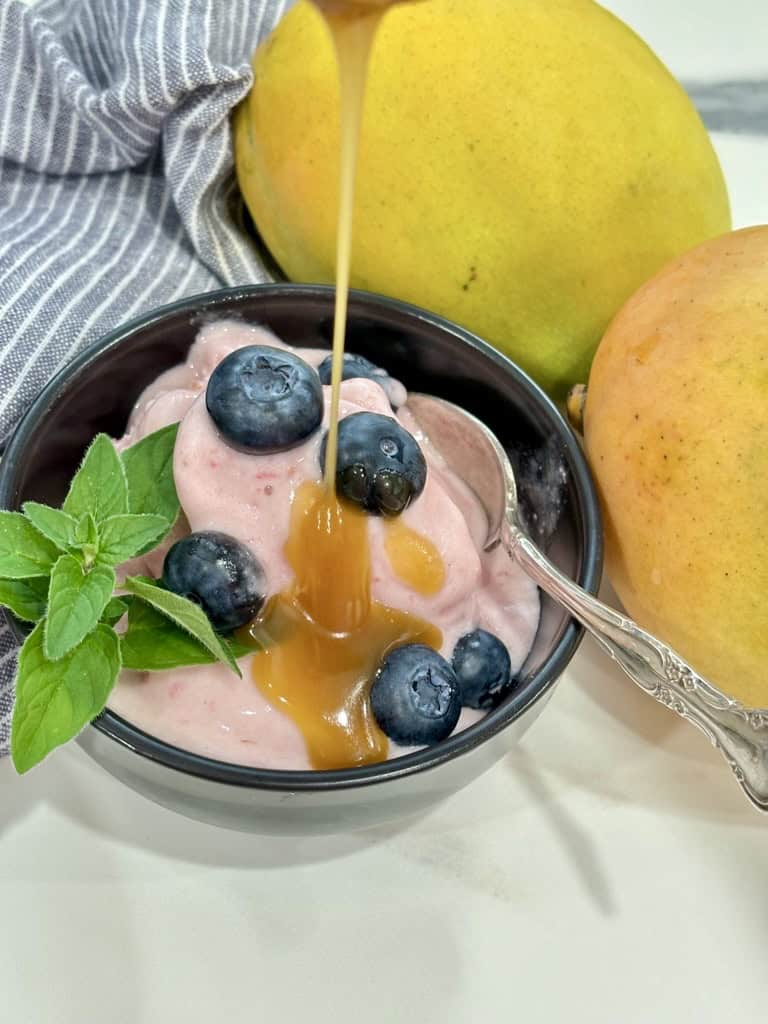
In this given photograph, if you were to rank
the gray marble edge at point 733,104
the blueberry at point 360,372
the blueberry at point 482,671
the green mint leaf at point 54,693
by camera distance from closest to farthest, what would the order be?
the green mint leaf at point 54,693 < the blueberry at point 482,671 < the blueberry at point 360,372 < the gray marble edge at point 733,104

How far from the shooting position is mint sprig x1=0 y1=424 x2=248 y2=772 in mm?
523

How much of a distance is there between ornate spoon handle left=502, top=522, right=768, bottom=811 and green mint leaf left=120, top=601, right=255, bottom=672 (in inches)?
8.4

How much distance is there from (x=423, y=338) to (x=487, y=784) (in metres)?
0.34

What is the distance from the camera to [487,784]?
68 centimetres

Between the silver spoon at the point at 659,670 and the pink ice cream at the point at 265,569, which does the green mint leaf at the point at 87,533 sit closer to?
the pink ice cream at the point at 265,569

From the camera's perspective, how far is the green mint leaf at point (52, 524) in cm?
57

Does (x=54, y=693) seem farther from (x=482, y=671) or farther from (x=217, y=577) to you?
(x=482, y=671)

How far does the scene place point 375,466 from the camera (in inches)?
24.5

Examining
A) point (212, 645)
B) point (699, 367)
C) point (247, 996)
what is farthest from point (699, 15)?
point (247, 996)

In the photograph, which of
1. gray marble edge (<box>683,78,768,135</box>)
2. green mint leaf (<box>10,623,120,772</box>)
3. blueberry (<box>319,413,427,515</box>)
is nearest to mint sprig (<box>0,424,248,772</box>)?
green mint leaf (<box>10,623,120,772</box>)

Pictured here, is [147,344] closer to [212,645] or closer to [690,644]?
[212,645]

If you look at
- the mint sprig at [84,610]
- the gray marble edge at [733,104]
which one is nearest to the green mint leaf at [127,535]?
the mint sprig at [84,610]

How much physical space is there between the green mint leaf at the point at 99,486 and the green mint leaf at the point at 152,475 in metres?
0.03

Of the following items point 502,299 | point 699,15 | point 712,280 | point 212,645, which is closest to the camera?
point 212,645
